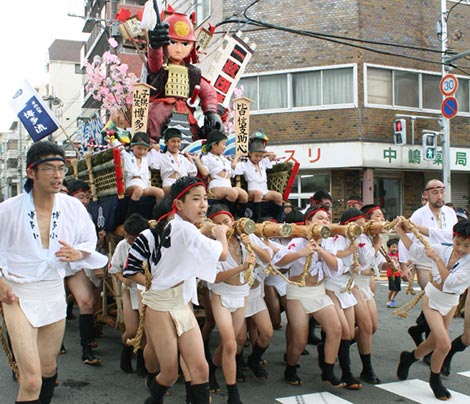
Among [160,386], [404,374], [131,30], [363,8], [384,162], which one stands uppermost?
[363,8]

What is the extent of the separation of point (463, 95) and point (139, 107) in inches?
615

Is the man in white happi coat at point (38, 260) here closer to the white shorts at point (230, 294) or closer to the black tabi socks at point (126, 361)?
the white shorts at point (230, 294)

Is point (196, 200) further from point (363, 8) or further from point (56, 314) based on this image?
point (363, 8)

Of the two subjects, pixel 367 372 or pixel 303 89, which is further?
pixel 303 89

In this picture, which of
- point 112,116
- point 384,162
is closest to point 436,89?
point 384,162

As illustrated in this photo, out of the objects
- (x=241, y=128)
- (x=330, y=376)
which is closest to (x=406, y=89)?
(x=241, y=128)

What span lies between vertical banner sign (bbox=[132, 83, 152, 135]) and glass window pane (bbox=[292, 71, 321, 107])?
1166 centimetres

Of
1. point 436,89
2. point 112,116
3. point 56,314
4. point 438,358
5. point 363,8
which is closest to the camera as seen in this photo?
point 56,314

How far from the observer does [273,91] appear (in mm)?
18891

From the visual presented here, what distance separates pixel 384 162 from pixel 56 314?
15430 millimetres

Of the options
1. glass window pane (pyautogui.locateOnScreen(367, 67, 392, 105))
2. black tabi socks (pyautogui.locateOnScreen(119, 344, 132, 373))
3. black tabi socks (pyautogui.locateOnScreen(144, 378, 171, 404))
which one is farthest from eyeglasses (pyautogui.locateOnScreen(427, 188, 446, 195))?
glass window pane (pyautogui.locateOnScreen(367, 67, 392, 105))

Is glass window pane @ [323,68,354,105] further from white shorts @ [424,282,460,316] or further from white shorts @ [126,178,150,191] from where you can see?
white shorts @ [424,282,460,316]

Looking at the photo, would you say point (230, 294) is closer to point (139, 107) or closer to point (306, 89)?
point (139, 107)

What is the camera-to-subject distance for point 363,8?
58.8 feet
